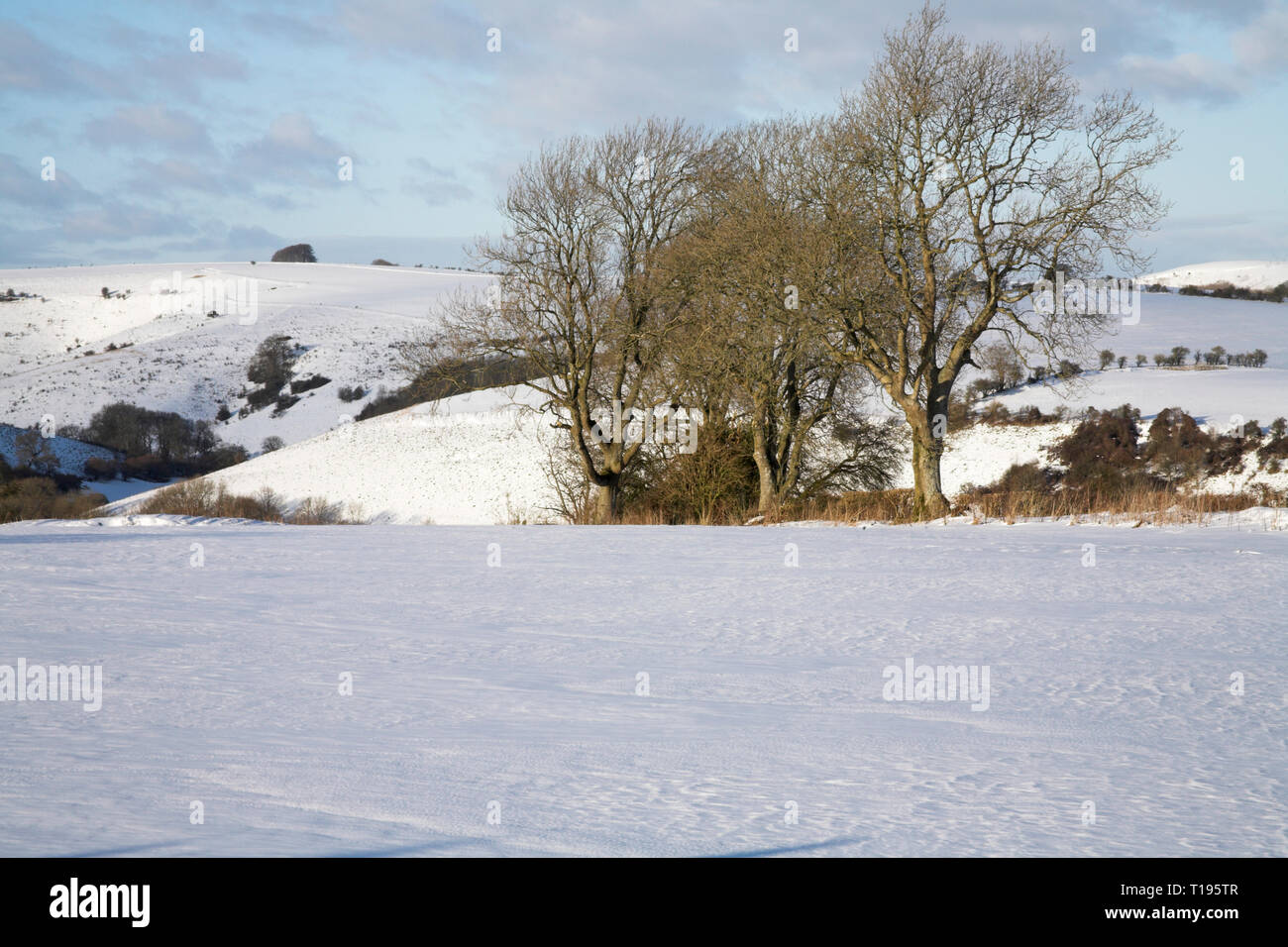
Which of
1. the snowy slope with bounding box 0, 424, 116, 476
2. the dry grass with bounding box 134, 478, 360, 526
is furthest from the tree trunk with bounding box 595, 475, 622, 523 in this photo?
the snowy slope with bounding box 0, 424, 116, 476

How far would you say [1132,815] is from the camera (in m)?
4.10

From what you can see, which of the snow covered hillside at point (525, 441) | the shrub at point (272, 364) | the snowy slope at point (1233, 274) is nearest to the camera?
the snow covered hillside at point (525, 441)

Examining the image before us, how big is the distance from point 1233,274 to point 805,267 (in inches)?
3958

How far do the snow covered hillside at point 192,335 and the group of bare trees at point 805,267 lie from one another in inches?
1509

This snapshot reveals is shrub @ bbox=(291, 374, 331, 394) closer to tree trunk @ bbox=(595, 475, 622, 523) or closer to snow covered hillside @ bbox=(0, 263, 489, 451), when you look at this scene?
snow covered hillside @ bbox=(0, 263, 489, 451)

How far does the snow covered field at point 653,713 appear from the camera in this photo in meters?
3.93

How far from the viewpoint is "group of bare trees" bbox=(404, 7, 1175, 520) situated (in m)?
20.8

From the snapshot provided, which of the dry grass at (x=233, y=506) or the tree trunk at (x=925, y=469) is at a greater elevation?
the tree trunk at (x=925, y=469)

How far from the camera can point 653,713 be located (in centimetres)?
565

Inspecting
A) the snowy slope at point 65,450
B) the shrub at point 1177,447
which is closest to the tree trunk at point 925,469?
the shrub at point 1177,447

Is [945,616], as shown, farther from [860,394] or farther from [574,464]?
[574,464]

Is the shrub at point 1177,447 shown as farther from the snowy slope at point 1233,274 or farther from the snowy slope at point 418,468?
the snowy slope at point 1233,274
